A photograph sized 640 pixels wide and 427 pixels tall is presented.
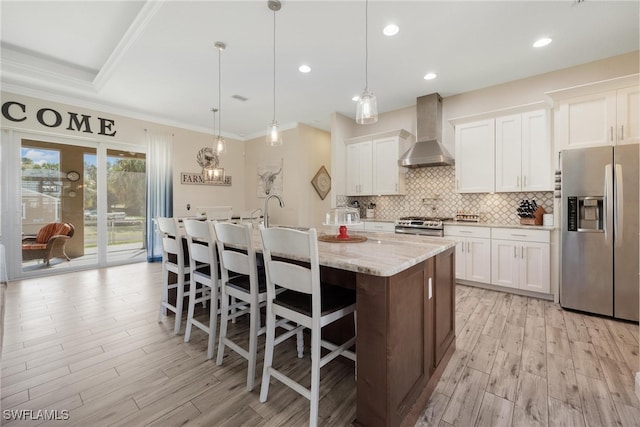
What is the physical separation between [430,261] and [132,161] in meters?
5.61

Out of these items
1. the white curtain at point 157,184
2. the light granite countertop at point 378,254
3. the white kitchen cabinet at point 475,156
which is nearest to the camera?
the light granite countertop at point 378,254

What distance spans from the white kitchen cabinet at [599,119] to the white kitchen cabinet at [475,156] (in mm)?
741

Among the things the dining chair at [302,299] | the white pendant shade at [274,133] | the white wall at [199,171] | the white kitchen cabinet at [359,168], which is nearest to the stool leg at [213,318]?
the dining chair at [302,299]

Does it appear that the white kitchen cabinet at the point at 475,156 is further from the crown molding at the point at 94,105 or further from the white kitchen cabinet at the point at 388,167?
the crown molding at the point at 94,105

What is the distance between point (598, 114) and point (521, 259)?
5.72 ft

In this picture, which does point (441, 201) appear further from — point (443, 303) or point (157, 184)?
point (157, 184)

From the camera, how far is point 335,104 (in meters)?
4.57

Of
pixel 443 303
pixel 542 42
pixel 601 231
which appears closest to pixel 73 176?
pixel 443 303

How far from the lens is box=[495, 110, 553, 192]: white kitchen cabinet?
11.0 feet

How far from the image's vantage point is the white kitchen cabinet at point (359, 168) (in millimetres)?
4852

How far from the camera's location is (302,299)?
1.59 meters

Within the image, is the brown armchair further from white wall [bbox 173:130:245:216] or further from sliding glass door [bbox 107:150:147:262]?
white wall [bbox 173:130:245:216]

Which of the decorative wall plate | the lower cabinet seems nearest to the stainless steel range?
the lower cabinet

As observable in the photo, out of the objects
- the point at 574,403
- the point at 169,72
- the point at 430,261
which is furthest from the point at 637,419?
the point at 169,72
